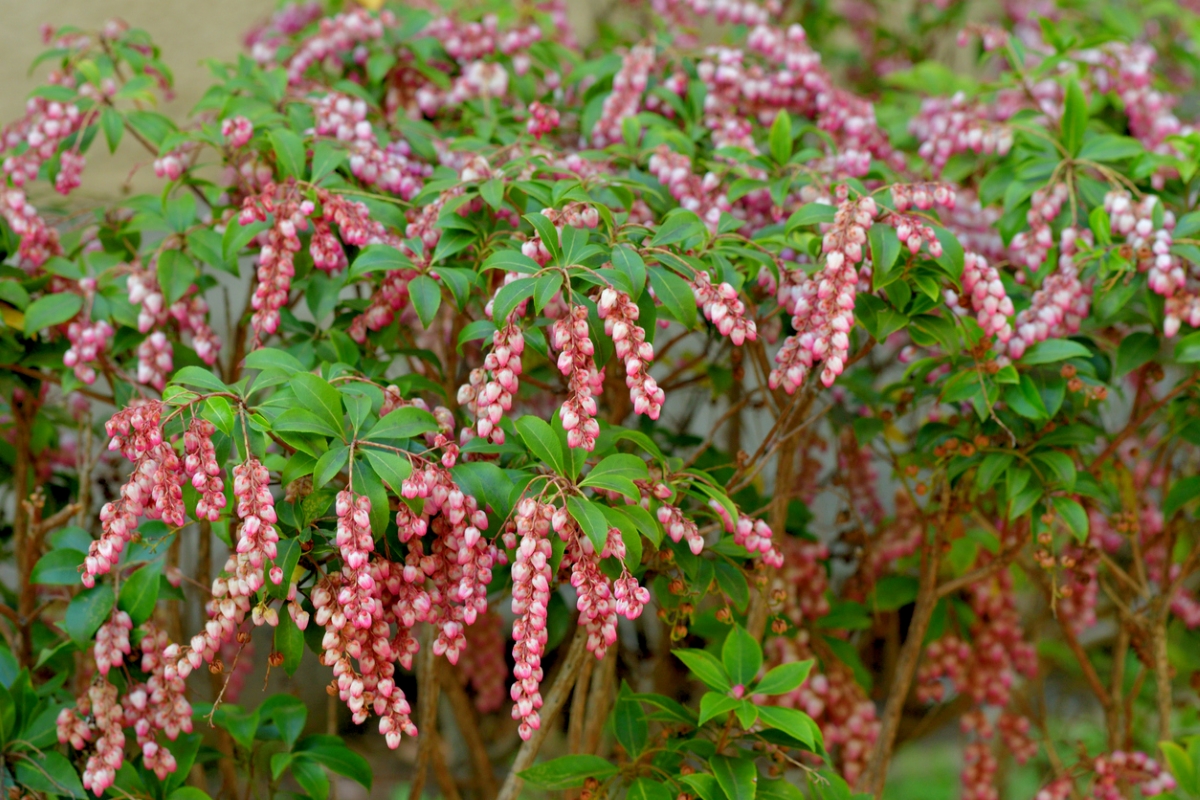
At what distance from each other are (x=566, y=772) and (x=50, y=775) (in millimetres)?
850

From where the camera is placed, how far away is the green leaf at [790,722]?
156 cm

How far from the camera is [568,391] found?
70.0 inches

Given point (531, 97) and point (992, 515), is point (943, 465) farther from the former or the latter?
point (531, 97)

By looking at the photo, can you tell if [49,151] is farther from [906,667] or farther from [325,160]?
[906,667]

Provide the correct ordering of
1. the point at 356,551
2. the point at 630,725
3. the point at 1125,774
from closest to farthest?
the point at 356,551 < the point at 630,725 < the point at 1125,774

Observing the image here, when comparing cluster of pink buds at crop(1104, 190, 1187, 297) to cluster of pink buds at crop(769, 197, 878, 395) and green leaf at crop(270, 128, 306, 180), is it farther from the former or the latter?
green leaf at crop(270, 128, 306, 180)

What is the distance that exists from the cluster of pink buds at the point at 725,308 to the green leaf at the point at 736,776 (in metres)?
0.70

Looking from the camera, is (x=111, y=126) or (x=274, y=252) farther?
(x=111, y=126)

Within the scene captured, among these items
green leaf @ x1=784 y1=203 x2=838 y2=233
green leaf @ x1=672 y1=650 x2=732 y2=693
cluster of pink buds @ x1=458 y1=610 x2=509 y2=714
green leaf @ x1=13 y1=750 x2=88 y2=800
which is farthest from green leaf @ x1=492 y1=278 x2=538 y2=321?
cluster of pink buds @ x1=458 y1=610 x2=509 y2=714

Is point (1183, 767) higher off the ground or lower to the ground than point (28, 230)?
lower

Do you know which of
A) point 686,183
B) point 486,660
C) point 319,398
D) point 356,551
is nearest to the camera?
point 356,551

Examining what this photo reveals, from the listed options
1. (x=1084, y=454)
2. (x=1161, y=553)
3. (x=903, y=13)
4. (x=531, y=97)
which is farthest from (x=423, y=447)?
(x=903, y=13)

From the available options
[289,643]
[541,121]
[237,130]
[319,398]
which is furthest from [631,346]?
[237,130]

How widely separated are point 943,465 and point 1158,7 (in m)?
2.06
